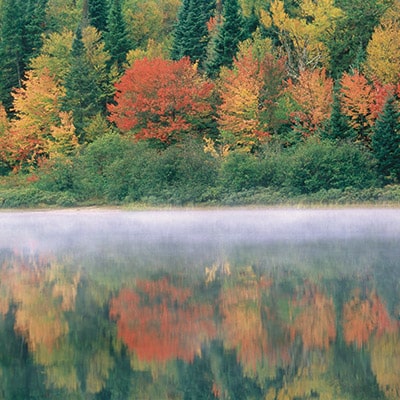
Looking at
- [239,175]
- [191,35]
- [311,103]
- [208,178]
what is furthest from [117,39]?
[239,175]

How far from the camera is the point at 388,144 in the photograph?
44781 millimetres

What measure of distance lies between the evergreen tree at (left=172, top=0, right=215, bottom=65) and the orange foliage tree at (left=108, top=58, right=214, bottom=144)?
1298cm

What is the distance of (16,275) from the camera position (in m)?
18.3

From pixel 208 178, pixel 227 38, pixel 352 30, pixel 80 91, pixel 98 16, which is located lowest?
pixel 208 178

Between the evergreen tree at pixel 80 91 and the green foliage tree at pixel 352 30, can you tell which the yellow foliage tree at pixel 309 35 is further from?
the evergreen tree at pixel 80 91

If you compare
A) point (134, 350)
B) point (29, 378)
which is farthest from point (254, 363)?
point (29, 378)

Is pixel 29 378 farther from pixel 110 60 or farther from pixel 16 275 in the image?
pixel 110 60

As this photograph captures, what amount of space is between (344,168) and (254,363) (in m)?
34.9

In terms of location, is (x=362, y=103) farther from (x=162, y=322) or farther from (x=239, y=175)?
(x=162, y=322)

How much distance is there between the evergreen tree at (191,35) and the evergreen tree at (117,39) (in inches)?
154

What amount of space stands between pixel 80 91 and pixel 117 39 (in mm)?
9085

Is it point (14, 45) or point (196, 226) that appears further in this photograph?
point (14, 45)

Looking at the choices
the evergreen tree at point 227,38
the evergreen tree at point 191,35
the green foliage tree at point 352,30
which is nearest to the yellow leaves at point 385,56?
the green foliage tree at point 352,30

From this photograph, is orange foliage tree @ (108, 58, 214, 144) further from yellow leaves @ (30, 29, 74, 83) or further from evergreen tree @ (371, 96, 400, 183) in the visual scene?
evergreen tree @ (371, 96, 400, 183)
